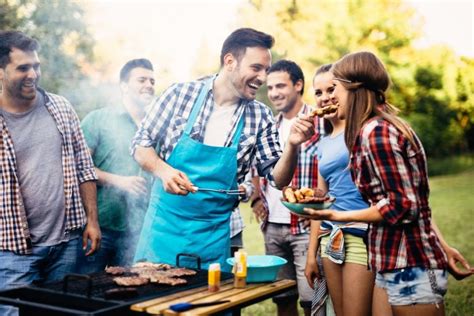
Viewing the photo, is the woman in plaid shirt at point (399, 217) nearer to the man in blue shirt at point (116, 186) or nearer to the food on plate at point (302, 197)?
the food on plate at point (302, 197)

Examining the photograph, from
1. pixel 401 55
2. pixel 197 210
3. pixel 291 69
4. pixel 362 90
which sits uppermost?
pixel 401 55

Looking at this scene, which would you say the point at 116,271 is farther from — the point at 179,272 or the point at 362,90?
the point at 362,90

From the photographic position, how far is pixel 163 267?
10.5ft

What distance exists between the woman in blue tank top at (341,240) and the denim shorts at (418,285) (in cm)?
67

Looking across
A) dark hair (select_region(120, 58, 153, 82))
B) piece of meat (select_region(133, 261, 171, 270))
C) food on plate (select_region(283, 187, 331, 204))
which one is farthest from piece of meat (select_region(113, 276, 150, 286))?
dark hair (select_region(120, 58, 153, 82))

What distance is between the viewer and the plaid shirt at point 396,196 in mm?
2410

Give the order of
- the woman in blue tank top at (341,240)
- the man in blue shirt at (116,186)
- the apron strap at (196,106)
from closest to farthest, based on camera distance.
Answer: the woman in blue tank top at (341,240) → the apron strap at (196,106) → the man in blue shirt at (116,186)

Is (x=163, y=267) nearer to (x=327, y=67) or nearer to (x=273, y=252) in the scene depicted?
(x=273, y=252)

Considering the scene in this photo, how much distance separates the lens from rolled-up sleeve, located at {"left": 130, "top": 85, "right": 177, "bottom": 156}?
11.9 feet

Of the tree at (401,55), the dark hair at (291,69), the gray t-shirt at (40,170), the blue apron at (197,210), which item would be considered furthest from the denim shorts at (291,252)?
the tree at (401,55)

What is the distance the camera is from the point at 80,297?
2488 millimetres

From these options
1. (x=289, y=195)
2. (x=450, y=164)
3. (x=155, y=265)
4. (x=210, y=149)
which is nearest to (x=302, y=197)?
(x=289, y=195)

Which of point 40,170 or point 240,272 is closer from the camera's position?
point 240,272

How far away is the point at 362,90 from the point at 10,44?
2.19 m
